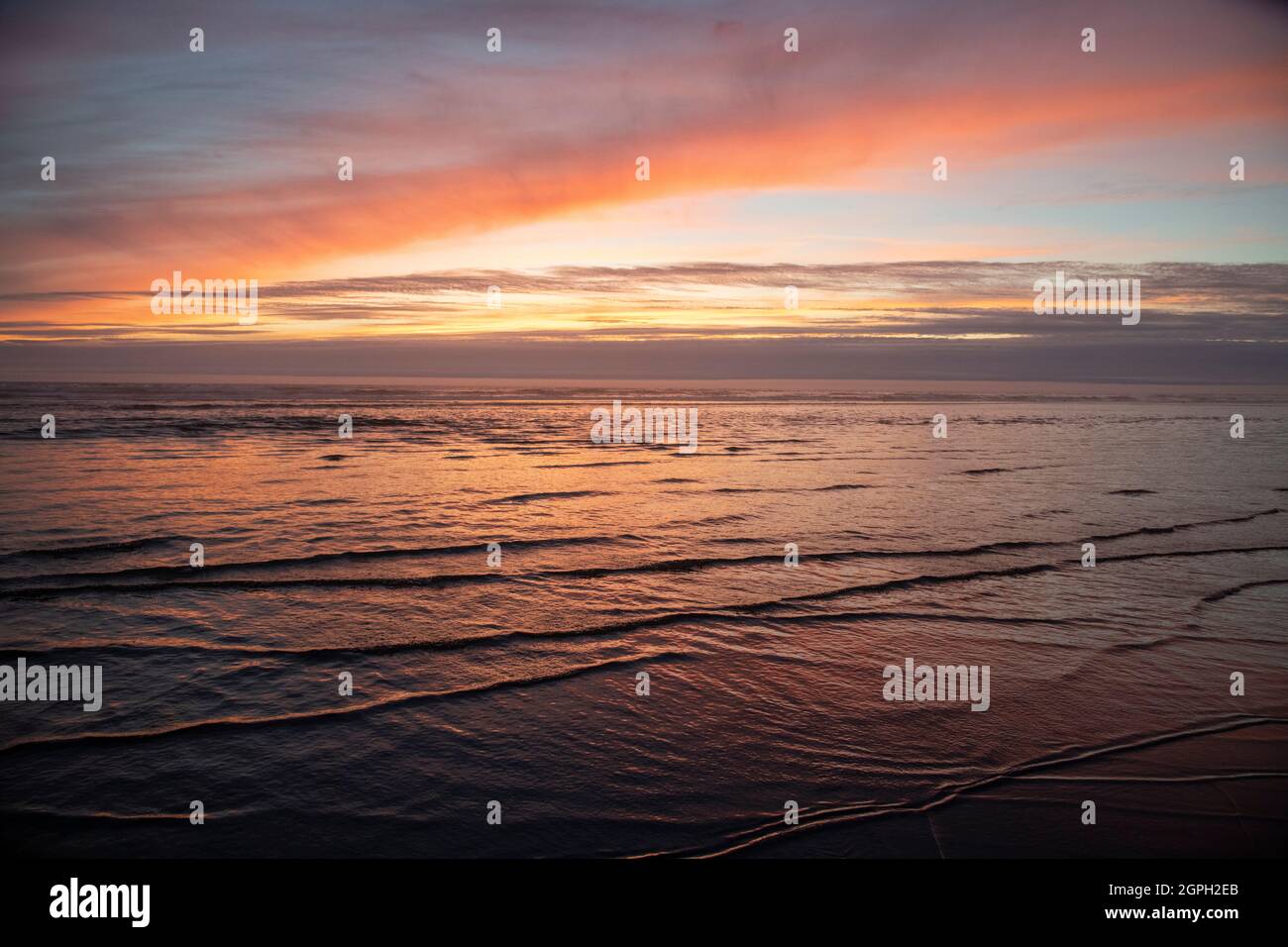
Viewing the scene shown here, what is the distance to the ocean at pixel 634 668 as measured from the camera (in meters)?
4.46

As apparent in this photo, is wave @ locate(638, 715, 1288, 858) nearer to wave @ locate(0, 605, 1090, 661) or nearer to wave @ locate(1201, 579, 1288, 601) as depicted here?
wave @ locate(0, 605, 1090, 661)

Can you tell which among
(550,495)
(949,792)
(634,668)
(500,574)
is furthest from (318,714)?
(550,495)

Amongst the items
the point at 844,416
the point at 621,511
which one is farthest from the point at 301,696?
the point at 844,416

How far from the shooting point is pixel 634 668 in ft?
22.4

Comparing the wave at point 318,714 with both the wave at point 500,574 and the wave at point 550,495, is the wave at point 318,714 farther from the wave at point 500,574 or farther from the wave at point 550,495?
the wave at point 550,495

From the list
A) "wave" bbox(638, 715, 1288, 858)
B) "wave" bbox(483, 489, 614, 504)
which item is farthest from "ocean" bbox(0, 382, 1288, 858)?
"wave" bbox(483, 489, 614, 504)

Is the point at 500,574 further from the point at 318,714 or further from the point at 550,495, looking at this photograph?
the point at 550,495

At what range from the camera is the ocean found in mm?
4461

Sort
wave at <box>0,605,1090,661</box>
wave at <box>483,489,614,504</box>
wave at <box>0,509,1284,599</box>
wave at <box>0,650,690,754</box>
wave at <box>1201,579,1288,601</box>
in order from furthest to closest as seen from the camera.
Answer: wave at <box>483,489,614,504</box> → wave at <box>1201,579,1288,601</box> → wave at <box>0,509,1284,599</box> → wave at <box>0,605,1090,661</box> → wave at <box>0,650,690,754</box>

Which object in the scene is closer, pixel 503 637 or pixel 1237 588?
pixel 503 637

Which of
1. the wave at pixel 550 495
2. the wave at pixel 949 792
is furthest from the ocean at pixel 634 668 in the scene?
the wave at pixel 550 495

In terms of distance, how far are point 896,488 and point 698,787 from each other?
13.8 m

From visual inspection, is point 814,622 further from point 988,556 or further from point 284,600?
point 284,600

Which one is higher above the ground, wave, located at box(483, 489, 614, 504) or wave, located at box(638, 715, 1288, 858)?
wave, located at box(483, 489, 614, 504)
